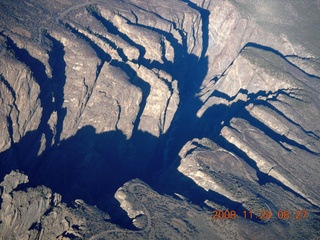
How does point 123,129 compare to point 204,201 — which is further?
point 123,129

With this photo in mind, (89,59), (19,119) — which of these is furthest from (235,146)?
(19,119)

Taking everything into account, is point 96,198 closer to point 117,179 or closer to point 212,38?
point 117,179
